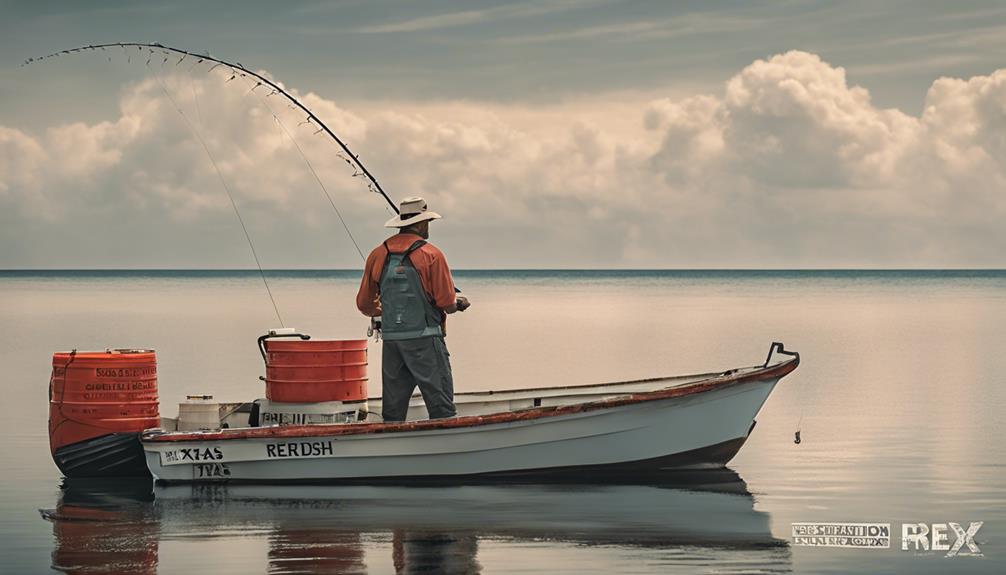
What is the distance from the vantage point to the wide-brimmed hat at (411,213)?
10.2 meters

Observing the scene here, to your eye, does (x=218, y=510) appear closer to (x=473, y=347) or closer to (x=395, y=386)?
(x=395, y=386)

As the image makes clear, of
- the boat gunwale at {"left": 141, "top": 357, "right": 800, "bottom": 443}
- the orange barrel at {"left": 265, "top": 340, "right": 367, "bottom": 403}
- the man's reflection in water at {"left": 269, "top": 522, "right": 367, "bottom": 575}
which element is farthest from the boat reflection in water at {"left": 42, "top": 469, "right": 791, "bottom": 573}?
the orange barrel at {"left": 265, "top": 340, "right": 367, "bottom": 403}

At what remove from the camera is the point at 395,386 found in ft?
34.4

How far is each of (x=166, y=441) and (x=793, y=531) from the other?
458 centimetres

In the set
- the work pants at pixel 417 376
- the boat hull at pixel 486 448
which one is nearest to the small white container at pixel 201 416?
the boat hull at pixel 486 448

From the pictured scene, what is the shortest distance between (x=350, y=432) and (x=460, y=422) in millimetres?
818

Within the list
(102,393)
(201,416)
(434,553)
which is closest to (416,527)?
(434,553)

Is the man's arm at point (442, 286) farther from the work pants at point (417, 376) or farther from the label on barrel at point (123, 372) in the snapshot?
the label on barrel at point (123, 372)

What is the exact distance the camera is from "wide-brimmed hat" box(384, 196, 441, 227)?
10203 millimetres

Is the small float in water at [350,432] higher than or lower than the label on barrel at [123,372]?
lower

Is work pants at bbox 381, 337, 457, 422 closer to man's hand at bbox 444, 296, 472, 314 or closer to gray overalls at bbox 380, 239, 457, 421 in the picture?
gray overalls at bbox 380, 239, 457, 421

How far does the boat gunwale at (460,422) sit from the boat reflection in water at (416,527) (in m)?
0.43

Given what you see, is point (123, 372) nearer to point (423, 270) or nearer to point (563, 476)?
point (423, 270)

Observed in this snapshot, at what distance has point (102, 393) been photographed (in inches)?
421
